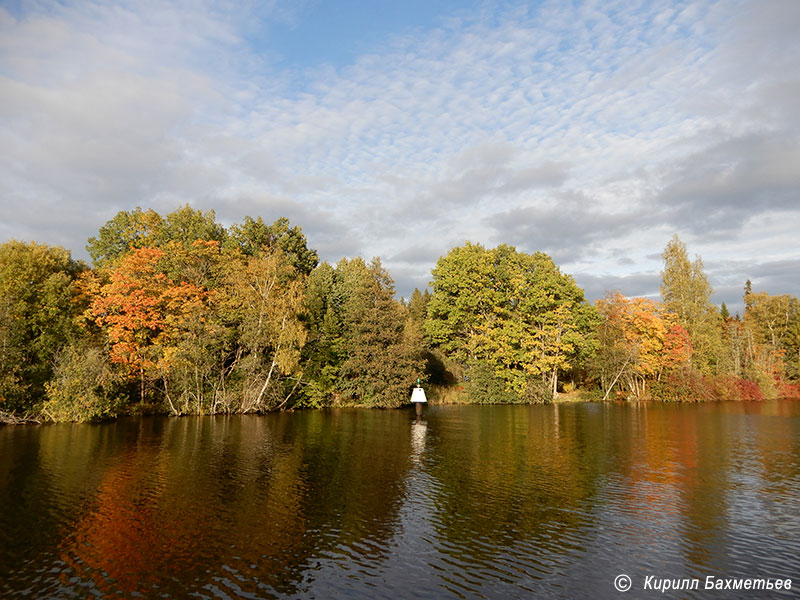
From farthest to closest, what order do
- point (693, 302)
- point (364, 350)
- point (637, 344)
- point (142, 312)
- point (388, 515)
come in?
point (693, 302) < point (637, 344) < point (364, 350) < point (142, 312) < point (388, 515)

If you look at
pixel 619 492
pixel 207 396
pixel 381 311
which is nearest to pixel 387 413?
pixel 381 311

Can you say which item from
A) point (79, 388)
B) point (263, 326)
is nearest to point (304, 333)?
point (263, 326)

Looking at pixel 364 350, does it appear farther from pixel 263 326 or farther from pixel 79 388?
pixel 79 388

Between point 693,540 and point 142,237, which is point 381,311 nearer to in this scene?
point 142,237

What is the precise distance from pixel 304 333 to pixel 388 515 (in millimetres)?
32102

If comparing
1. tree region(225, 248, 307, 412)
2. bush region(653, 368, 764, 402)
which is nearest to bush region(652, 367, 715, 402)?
bush region(653, 368, 764, 402)

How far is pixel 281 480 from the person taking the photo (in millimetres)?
19875

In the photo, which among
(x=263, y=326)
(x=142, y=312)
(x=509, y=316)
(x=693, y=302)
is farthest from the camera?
(x=693, y=302)

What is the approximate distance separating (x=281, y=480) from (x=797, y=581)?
648 inches

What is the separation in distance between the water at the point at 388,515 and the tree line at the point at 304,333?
13.8m

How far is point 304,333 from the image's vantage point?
152 ft

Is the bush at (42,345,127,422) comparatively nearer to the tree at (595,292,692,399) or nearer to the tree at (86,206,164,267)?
the tree at (86,206,164,267)

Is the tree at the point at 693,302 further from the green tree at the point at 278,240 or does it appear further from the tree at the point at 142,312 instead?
the tree at the point at 142,312

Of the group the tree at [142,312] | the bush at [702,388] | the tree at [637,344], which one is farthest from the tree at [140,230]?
the bush at [702,388]
